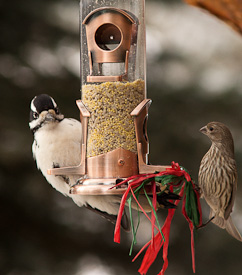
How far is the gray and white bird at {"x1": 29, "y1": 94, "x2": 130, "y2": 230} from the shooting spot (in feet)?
8.66

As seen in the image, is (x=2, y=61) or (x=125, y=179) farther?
(x=2, y=61)

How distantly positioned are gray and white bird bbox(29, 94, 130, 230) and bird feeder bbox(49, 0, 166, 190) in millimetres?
199

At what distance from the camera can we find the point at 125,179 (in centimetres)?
226

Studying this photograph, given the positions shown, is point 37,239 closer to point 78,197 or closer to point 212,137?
point 78,197

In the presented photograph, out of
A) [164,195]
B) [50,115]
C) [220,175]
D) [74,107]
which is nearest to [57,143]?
[50,115]

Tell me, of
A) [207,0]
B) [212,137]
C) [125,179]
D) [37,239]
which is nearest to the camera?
[207,0]

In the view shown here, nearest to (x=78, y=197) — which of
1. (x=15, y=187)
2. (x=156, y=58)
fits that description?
(x=15, y=187)

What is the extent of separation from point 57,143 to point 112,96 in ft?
1.42

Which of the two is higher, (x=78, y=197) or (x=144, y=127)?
(x=144, y=127)

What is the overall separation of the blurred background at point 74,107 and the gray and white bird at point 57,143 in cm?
132

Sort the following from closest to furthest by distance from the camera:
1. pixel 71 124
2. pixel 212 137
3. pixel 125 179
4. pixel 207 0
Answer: pixel 207 0, pixel 125 179, pixel 212 137, pixel 71 124

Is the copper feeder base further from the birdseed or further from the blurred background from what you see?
the blurred background

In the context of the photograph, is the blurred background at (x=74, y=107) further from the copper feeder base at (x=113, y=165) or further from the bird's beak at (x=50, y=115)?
the copper feeder base at (x=113, y=165)

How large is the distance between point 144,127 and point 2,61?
2016 millimetres
